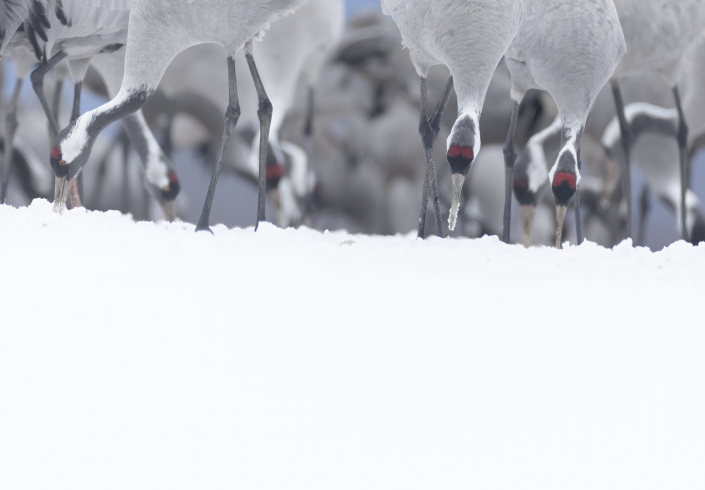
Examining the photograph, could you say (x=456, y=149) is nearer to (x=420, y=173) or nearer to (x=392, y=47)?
(x=392, y=47)

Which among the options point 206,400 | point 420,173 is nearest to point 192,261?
point 206,400

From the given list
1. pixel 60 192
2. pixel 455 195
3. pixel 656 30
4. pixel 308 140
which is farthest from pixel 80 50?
pixel 656 30

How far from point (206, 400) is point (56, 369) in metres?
0.29

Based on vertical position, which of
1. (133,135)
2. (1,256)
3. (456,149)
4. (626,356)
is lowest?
(626,356)

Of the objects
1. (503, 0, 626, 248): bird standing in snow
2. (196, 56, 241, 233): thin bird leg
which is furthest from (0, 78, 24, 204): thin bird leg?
(503, 0, 626, 248): bird standing in snow

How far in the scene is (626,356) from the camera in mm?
1504

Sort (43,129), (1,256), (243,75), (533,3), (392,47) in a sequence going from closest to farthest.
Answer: (1,256) < (533,3) < (243,75) < (392,47) < (43,129)

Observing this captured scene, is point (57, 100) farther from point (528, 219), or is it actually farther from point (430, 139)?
point (528, 219)

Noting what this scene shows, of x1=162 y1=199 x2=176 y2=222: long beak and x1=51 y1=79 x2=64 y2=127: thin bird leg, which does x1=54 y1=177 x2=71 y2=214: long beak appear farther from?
x1=51 y1=79 x2=64 y2=127: thin bird leg

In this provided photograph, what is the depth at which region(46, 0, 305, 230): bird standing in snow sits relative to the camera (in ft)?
7.77

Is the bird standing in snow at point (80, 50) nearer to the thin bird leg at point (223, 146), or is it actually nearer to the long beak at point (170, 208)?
the long beak at point (170, 208)

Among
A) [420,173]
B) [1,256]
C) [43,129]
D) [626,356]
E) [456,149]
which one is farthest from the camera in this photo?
[43,129]

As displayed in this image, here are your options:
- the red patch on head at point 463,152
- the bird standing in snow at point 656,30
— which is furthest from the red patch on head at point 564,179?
the bird standing in snow at point 656,30

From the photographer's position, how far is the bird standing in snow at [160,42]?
237 cm
